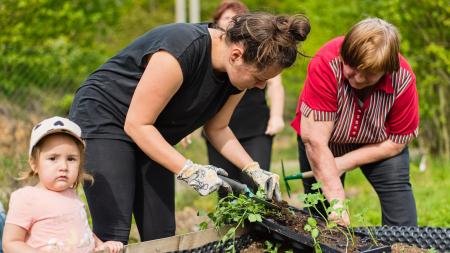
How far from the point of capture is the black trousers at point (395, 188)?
148 inches

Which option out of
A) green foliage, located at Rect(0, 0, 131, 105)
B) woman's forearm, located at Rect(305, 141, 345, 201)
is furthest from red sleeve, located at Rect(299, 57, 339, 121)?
green foliage, located at Rect(0, 0, 131, 105)

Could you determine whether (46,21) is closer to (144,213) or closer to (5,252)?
(144,213)

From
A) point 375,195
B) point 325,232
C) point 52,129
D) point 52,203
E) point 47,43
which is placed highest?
point 52,129

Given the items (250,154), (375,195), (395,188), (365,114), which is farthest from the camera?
(375,195)

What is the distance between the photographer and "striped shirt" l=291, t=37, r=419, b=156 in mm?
3545

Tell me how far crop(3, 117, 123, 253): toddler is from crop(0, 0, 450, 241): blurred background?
319 cm

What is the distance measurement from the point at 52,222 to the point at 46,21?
21.7ft

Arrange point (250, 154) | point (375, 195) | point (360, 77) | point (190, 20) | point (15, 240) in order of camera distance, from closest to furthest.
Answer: point (15, 240), point (360, 77), point (250, 154), point (375, 195), point (190, 20)

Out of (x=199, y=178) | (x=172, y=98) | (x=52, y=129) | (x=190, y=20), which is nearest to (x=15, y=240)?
(x=52, y=129)

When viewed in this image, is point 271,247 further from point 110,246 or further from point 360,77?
point 360,77

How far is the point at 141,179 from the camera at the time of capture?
3.27m

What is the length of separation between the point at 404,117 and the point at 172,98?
1.32 meters

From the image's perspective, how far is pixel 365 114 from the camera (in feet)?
12.0

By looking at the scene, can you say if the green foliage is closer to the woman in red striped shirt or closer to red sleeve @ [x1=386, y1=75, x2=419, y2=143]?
the woman in red striped shirt
